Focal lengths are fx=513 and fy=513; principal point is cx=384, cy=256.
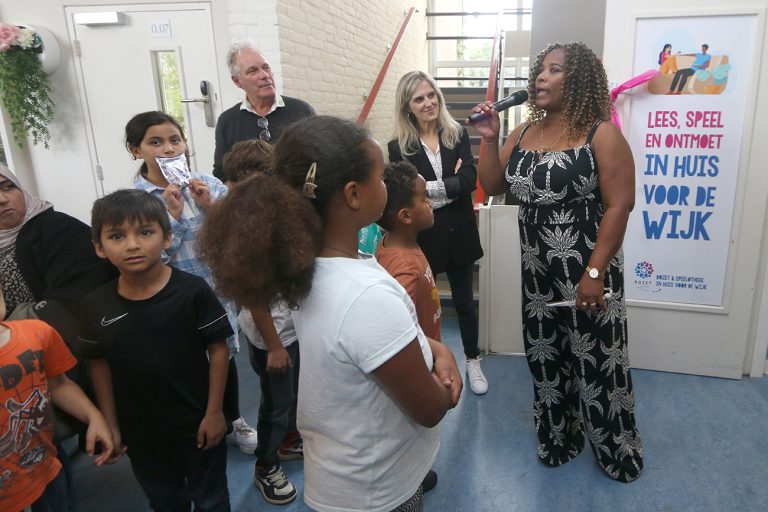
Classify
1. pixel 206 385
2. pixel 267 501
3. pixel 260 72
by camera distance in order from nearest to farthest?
pixel 206 385 < pixel 267 501 < pixel 260 72

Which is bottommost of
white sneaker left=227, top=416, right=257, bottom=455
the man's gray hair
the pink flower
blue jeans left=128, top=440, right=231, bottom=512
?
white sneaker left=227, top=416, right=257, bottom=455

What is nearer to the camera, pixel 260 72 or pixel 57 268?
pixel 57 268

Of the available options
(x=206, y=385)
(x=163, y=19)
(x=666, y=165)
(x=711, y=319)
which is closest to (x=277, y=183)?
(x=206, y=385)

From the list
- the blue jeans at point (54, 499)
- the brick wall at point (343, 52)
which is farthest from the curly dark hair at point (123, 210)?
the brick wall at point (343, 52)

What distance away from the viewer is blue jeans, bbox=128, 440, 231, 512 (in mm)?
1455

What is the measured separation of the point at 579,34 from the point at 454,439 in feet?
7.84

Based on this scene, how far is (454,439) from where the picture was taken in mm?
2193

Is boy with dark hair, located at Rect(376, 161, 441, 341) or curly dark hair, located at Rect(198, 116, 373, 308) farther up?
curly dark hair, located at Rect(198, 116, 373, 308)

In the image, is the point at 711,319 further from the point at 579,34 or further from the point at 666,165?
the point at 579,34

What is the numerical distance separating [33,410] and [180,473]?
1.54ft

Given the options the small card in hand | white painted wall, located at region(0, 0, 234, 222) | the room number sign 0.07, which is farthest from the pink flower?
the small card in hand

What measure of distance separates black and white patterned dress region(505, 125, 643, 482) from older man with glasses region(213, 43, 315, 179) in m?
1.14

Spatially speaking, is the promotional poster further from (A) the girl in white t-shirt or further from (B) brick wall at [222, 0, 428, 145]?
(B) brick wall at [222, 0, 428, 145]

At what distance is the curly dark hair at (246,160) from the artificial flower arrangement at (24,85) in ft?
8.86
